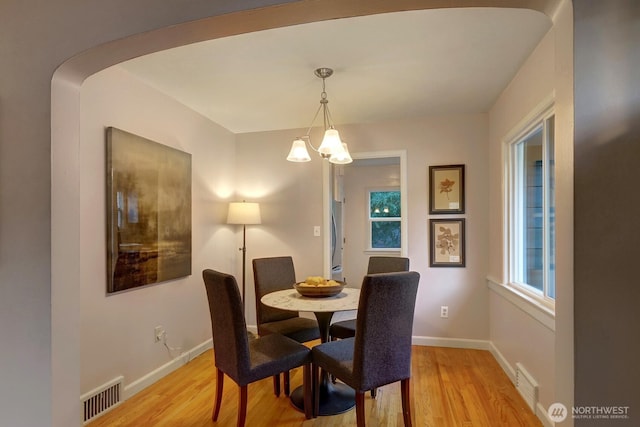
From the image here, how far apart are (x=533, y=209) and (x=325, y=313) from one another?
1.70m

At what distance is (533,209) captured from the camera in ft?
8.39

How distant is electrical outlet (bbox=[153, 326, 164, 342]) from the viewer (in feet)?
9.11

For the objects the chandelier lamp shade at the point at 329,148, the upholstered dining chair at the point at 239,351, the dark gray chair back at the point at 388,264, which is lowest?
the upholstered dining chair at the point at 239,351

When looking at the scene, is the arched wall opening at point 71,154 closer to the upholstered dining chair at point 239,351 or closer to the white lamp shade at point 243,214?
the upholstered dining chair at point 239,351

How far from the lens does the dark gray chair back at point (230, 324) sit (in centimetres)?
189

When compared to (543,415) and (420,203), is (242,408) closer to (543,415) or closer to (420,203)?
(543,415)

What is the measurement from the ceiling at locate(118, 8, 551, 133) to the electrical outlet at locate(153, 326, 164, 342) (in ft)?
6.31

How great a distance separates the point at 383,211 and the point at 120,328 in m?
4.51

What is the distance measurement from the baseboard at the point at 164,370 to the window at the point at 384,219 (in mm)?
3454

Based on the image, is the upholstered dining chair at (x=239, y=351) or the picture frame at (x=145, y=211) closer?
the upholstered dining chair at (x=239, y=351)

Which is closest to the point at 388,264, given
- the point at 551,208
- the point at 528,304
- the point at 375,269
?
the point at 375,269

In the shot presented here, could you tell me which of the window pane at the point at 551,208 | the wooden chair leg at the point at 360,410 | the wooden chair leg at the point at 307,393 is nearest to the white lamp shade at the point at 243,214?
the wooden chair leg at the point at 307,393

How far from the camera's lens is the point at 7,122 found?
1.38 m

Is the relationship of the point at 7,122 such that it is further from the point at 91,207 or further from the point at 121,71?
the point at 121,71
